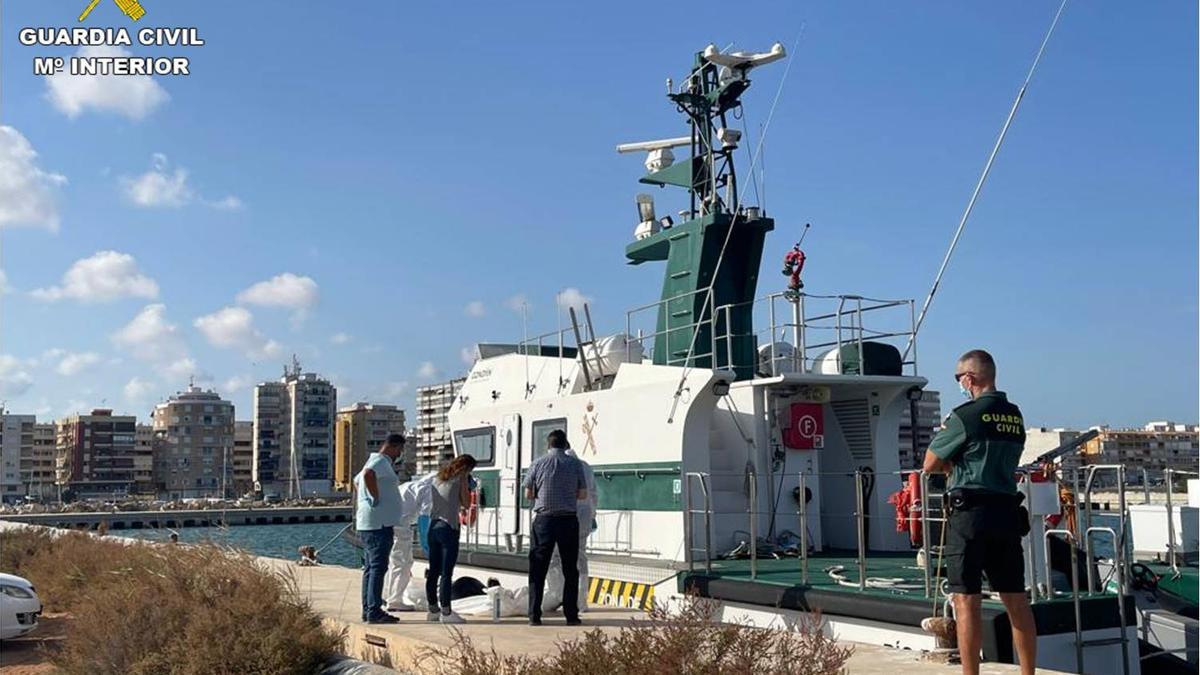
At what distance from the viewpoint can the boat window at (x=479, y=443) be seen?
48.6 ft

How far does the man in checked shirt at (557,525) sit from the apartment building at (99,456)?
123488 millimetres

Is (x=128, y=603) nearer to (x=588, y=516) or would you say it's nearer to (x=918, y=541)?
(x=588, y=516)

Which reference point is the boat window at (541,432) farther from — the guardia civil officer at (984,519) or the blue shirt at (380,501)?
the guardia civil officer at (984,519)

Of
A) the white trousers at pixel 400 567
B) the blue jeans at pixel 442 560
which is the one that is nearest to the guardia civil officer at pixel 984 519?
the blue jeans at pixel 442 560

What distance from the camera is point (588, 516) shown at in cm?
871

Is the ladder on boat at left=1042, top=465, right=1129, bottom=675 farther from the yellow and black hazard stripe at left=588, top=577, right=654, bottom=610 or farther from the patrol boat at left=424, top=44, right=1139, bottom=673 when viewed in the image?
the yellow and black hazard stripe at left=588, top=577, right=654, bottom=610

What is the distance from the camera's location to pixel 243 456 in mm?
139875

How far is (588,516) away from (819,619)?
361 cm

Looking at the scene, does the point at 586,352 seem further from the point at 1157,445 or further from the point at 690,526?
the point at 1157,445

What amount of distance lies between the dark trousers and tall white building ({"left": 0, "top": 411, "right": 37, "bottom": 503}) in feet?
396

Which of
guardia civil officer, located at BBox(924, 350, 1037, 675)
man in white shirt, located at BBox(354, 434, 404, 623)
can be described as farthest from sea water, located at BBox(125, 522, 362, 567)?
guardia civil officer, located at BBox(924, 350, 1037, 675)

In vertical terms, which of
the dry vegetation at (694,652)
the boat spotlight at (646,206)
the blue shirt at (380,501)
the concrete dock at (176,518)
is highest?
the boat spotlight at (646,206)

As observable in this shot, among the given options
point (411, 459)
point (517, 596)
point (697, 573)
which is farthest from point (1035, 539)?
point (411, 459)

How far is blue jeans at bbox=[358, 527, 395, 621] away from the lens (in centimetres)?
834
